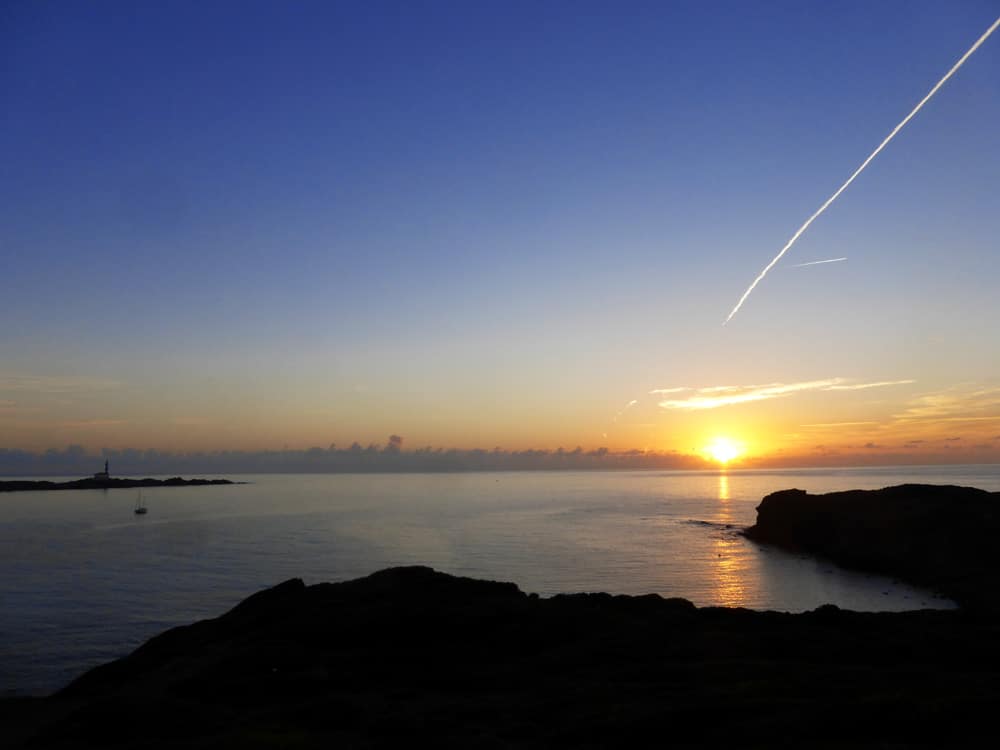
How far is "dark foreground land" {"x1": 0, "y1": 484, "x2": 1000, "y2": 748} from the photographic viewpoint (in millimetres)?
18906

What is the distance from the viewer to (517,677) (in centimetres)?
2708

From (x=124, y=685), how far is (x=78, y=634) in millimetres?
23120

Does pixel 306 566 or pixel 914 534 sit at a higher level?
pixel 914 534

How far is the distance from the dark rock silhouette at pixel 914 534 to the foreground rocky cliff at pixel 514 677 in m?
32.9

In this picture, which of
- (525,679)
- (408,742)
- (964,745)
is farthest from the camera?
(525,679)

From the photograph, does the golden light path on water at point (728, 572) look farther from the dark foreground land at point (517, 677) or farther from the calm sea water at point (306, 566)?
the dark foreground land at point (517, 677)

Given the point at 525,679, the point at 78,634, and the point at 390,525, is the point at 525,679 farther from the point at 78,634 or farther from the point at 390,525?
the point at 390,525

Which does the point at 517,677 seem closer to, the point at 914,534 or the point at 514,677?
the point at 514,677

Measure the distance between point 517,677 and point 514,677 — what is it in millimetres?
123

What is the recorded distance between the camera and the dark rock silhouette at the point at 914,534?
65375 mm

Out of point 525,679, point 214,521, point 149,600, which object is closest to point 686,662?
point 525,679

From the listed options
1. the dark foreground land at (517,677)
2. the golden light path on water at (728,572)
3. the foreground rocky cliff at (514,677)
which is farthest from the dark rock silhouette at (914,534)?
the foreground rocky cliff at (514,677)

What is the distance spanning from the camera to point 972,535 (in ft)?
233

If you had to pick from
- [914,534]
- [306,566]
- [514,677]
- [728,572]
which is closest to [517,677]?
[514,677]
